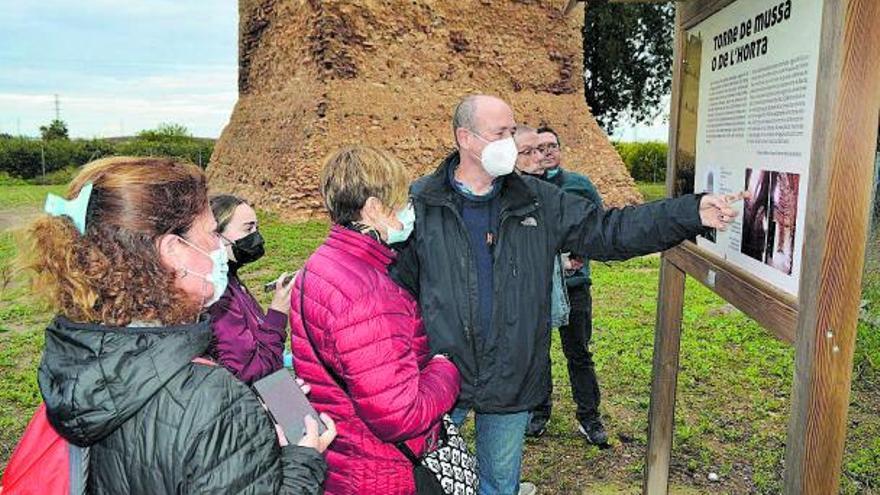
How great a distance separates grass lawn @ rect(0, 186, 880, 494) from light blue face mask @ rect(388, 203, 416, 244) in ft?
3.47

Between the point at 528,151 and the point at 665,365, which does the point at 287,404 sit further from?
the point at 528,151

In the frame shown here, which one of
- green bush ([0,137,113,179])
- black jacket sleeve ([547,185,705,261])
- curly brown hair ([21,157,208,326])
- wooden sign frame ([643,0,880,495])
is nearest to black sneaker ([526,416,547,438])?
black jacket sleeve ([547,185,705,261])

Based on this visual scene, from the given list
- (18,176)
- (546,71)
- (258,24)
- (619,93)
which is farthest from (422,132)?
(18,176)

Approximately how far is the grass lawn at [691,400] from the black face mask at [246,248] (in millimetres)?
928

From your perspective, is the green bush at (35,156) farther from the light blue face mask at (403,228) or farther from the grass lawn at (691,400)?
the light blue face mask at (403,228)

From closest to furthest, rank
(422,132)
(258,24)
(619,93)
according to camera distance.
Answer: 1. (422,132)
2. (258,24)
3. (619,93)

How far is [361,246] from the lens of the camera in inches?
88.0

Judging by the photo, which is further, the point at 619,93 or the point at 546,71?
the point at 619,93

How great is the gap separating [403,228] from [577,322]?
7.68 feet

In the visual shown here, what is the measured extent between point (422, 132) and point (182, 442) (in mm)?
13226

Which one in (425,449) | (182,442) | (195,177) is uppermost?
(195,177)

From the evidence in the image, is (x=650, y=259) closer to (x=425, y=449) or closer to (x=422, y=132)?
(x=422, y=132)

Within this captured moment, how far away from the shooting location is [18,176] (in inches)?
1266

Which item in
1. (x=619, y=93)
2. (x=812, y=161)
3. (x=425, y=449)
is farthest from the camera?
(x=619, y=93)
